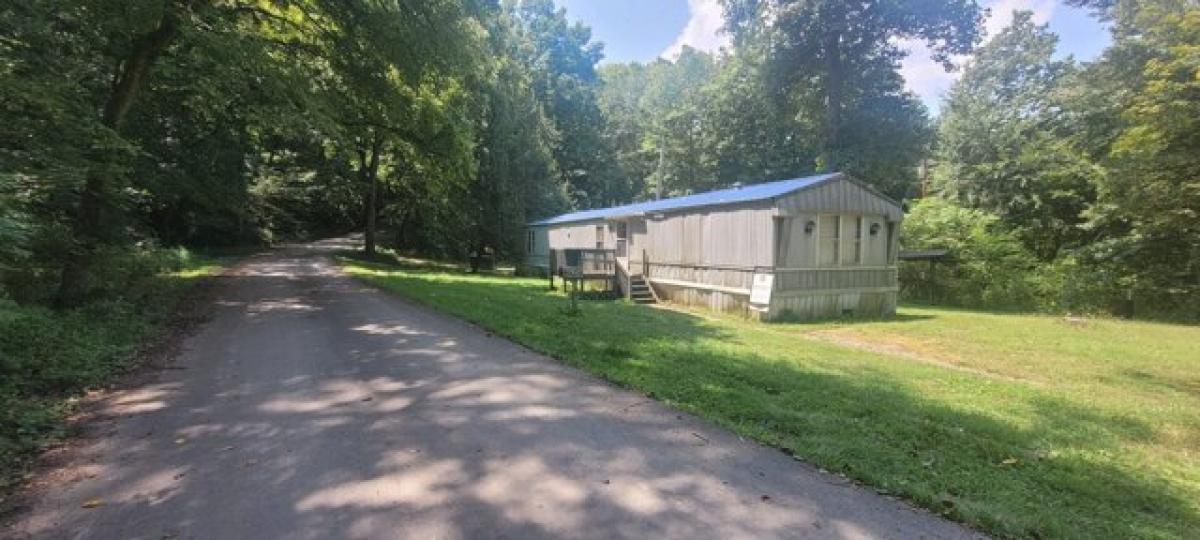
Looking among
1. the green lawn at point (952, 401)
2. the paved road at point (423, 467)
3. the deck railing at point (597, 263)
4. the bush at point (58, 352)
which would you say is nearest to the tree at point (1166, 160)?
the green lawn at point (952, 401)

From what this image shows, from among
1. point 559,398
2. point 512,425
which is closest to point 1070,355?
point 559,398

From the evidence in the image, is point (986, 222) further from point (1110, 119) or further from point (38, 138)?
point (38, 138)

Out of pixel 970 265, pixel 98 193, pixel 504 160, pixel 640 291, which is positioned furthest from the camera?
pixel 504 160

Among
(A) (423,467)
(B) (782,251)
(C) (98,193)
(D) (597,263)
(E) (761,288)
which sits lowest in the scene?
(A) (423,467)

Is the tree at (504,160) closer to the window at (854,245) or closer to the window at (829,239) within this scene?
the window at (829,239)

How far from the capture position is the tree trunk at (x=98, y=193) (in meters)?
9.64

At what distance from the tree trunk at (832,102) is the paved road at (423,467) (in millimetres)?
30035

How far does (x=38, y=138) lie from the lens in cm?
734

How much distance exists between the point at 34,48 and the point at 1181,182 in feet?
51.5

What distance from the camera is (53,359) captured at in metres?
6.20

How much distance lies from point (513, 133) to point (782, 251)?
17702 millimetres

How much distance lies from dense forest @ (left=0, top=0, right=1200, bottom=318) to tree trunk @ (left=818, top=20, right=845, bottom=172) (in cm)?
13

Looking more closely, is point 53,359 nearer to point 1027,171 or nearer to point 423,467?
point 423,467

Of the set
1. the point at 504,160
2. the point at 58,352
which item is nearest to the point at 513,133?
the point at 504,160
